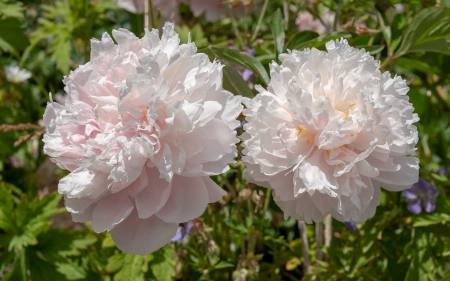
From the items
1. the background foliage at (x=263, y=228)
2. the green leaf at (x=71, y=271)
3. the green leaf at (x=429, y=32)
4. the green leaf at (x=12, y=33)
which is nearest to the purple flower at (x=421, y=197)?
the background foliage at (x=263, y=228)

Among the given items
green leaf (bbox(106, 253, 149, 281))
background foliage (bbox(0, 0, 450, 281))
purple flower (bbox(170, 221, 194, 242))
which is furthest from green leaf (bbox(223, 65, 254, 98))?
green leaf (bbox(106, 253, 149, 281))

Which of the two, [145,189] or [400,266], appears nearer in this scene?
[145,189]

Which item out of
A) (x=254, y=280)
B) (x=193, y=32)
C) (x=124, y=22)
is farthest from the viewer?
(x=124, y=22)

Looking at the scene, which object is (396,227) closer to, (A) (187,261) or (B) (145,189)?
(A) (187,261)

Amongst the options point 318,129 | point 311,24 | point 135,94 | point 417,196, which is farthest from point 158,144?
point 311,24

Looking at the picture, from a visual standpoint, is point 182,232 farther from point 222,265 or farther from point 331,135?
point 331,135

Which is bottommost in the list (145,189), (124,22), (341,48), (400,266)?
(124,22)

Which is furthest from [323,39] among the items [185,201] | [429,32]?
[185,201]
